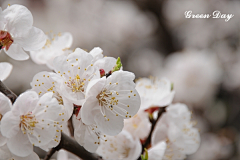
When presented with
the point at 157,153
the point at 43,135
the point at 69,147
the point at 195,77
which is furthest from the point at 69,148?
the point at 195,77

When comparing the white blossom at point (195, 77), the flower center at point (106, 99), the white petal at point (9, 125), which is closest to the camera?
the white petal at point (9, 125)

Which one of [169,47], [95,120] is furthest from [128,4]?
[95,120]

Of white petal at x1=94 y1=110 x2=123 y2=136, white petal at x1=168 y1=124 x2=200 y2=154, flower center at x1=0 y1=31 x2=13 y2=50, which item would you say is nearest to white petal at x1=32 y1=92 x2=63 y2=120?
white petal at x1=94 y1=110 x2=123 y2=136

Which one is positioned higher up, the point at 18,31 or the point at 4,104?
the point at 18,31

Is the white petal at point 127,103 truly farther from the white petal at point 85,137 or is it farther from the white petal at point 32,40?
the white petal at point 32,40

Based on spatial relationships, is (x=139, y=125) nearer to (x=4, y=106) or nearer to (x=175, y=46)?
(x=4, y=106)

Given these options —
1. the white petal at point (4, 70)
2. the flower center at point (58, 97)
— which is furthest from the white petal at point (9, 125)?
the white petal at point (4, 70)

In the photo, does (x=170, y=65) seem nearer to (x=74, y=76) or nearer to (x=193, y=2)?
(x=193, y=2)
